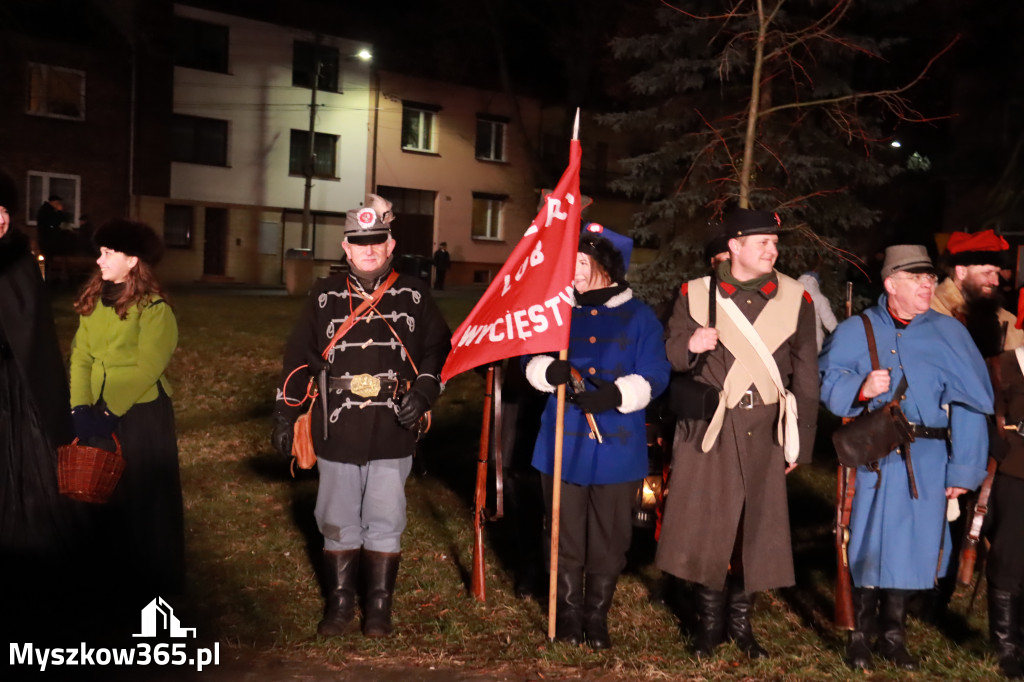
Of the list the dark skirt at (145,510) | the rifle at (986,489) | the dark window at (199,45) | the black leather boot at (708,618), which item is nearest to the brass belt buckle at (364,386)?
the dark skirt at (145,510)

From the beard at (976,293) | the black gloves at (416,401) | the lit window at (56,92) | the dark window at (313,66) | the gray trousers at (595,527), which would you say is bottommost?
→ the gray trousers at (595,527)

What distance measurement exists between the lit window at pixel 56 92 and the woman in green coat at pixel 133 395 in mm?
30895

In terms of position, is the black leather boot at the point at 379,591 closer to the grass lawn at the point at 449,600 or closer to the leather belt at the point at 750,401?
the grass lawn at the point at 449,600

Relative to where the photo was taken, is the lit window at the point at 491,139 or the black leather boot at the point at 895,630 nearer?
the black leather boot at the point at 895,630

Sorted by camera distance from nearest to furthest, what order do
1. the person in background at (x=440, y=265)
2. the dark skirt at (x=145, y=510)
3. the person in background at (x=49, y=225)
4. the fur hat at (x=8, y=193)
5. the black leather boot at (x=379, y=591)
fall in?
Answer: 1. the fur hat at (x=8, y=193)
2. the black leather boot at (x=379, y=591)
3. the dark skirt at (x=145, y=510)
4. the person in background at (x=49, y=225)
5. the person in background at (x=440, y=265)

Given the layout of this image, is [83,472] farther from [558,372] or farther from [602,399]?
[602,399]

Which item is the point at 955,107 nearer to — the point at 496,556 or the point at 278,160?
the point at 496,556

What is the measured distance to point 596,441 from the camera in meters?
5.41

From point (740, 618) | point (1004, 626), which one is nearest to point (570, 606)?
point (740, 618)

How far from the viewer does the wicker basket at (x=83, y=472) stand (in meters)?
5.29

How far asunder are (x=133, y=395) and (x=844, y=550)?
390 cm

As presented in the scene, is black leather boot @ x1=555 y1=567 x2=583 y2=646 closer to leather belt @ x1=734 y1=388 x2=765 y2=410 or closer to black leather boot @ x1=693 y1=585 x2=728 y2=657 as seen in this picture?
black leather boot @ x1=693 y1=585 x2=728 y2=657

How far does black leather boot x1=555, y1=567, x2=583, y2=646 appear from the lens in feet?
18.1

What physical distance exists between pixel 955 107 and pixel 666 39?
32.0 feet
